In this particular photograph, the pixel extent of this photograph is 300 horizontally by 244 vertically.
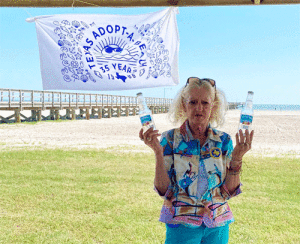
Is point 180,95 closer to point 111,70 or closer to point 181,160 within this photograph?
point 181,160

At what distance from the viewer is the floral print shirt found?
1602 millimetres

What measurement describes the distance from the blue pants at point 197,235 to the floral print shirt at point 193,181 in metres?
0.03

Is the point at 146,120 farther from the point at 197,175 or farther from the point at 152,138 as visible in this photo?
the point at 197,175

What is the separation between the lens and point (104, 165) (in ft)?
23.5

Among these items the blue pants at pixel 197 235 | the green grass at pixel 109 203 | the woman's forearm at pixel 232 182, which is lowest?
the green grass at pixel 109 203

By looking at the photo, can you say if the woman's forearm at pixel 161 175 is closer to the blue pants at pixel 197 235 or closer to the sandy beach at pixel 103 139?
the blue pants at pixel 197 235

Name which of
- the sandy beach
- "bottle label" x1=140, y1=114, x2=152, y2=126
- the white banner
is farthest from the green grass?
"bottle label" x1=140, y1=114, x2=152, y2=126

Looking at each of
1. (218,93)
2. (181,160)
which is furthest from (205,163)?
(218,93)

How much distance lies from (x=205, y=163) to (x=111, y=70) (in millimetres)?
1670

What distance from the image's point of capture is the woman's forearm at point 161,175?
1533mm

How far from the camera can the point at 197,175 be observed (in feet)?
5.28

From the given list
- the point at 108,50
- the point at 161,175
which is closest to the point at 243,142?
the point at 161,175

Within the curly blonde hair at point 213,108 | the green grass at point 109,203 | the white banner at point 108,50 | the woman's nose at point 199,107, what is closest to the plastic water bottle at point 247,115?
the curly blonde hair at point 213,108

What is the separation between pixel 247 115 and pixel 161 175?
54 centimetres
